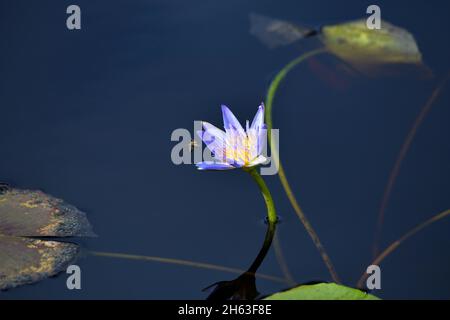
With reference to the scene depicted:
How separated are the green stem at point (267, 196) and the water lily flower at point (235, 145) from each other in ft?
0.24

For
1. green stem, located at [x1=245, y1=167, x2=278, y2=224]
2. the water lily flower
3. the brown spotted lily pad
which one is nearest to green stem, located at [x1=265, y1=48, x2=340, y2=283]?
green stem, located at [x1=245, y1=167, x2=278, y2=224]

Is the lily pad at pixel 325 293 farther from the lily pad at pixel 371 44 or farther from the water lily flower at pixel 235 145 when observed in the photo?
the lily pad at pixel 371 44

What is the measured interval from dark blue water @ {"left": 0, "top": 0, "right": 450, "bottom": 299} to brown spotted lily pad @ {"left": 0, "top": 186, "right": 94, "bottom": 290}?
4.0 inches

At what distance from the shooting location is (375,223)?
271 centimetres

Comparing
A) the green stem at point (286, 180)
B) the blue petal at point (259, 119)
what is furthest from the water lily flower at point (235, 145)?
the green stem at point (286, 180)

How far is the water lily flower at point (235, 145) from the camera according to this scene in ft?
7.40

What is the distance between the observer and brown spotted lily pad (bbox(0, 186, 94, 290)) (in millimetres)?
2312

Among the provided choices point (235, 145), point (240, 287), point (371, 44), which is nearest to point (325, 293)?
point (240, 287)

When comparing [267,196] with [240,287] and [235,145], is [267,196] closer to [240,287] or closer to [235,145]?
[235,145]

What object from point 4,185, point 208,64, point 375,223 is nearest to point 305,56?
point 208,64

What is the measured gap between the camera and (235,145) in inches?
91.8

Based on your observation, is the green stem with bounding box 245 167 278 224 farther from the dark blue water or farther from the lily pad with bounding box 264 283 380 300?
the lily pad with bounding box 264 283 380 300

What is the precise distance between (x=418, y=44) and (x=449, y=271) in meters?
1.66
